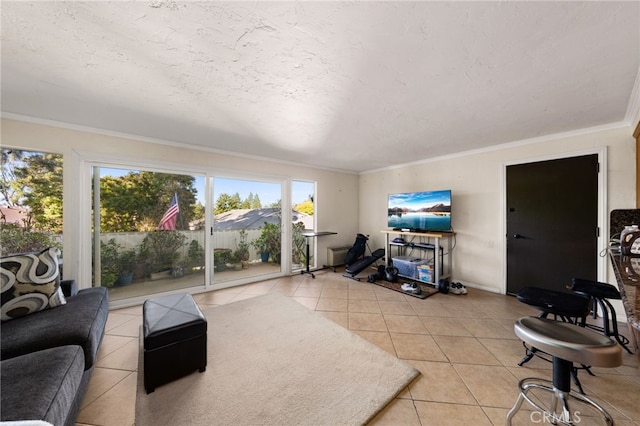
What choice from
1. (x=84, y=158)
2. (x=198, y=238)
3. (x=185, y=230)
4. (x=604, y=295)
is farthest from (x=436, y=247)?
(x=84, y=158)

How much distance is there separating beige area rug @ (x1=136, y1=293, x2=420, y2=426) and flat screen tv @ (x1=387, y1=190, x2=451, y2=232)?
2.57 metres

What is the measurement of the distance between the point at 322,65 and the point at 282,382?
2371 mm

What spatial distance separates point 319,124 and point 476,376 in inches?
111

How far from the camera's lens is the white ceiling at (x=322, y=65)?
116 centimetres

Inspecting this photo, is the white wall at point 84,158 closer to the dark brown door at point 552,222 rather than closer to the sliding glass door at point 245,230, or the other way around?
the sliding glass door at point 245,230

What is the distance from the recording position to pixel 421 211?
406 centimetres

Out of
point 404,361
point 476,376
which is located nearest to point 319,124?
point 404,361

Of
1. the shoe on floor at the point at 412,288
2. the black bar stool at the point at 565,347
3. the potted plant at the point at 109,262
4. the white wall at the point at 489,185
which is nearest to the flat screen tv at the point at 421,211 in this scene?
the white wall at the point at 489,185

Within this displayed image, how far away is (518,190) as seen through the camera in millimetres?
3254

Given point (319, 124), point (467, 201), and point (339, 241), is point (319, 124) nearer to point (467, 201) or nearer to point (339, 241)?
point (467, 201)

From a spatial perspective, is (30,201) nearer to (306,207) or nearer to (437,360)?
(306,207)

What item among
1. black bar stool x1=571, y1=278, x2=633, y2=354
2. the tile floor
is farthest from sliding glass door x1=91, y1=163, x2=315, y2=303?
black bar stool x1=571, y1=278, x2=633, y2=354

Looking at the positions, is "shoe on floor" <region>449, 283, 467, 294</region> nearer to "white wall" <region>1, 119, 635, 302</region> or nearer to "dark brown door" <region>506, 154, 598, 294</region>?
"white wall" <region>1, 119, 635, 302</region>

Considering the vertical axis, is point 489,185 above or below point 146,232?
above
